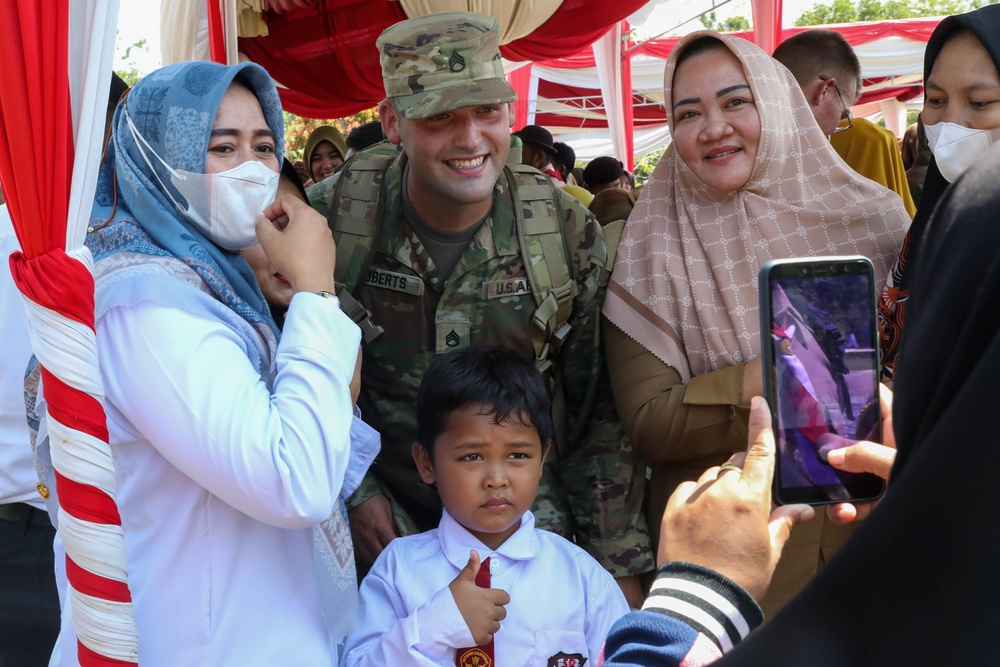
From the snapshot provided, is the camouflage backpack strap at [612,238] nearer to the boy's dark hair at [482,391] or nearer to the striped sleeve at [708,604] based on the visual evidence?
the boy's dark hair at [482,391]

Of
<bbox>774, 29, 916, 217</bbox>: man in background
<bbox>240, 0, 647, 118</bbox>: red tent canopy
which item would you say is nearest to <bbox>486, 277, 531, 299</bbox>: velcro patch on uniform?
<bbox>774, 29, 916, 217</bbox>: man in background

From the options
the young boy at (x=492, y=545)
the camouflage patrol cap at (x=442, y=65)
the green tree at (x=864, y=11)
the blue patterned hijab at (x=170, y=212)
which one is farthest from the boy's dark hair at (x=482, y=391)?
the green tree at (x=864, y=11)

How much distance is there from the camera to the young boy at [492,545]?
205cm

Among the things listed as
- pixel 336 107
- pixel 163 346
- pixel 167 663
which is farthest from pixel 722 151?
pixel 336 107

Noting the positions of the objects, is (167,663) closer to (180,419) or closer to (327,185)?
(180,419)

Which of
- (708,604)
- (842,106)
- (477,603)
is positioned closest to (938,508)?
(708,604)

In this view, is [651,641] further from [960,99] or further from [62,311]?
[960,99]

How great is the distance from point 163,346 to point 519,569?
1.04 metres

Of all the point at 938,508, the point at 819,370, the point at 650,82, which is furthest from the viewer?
the point at 650,82

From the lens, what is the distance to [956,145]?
2.38 meters

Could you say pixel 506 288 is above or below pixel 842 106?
below

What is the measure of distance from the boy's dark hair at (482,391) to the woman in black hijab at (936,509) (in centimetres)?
146

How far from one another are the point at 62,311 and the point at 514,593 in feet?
3.83

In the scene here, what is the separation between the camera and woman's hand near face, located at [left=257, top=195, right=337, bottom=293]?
1.72 m
